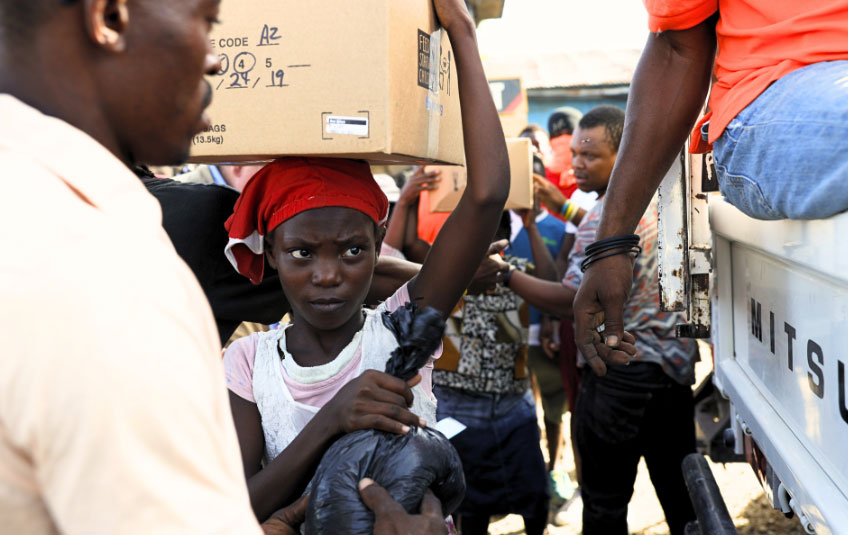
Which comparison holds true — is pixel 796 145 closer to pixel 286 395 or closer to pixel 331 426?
pixel 331 426

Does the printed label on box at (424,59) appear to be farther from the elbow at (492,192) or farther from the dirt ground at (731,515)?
the dirt ground at (731,515)

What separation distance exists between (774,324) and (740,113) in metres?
0.61

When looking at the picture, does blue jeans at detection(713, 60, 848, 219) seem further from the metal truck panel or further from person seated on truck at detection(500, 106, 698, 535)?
person seated on truck at detection(500, 106, 698, 535)

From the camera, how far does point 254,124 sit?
176 centimetres

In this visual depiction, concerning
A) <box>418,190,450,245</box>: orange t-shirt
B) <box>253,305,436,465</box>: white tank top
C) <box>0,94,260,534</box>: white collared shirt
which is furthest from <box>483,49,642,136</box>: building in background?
<box>0,94,260,534</box>: white collared shirt

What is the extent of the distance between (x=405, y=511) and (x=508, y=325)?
2805 mm

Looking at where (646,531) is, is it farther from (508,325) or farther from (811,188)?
(811,188)

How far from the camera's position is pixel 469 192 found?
1854mm

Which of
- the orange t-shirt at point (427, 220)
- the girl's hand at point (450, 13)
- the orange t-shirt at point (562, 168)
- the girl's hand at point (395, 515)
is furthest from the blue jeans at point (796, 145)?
the orange t-shirt at point (562, 168)

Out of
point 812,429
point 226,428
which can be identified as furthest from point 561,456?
point 226,428

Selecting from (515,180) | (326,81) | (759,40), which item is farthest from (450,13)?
(515,180)

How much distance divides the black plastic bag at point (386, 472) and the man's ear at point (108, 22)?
2.53 ft

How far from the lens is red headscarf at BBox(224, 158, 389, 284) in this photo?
1864 millimetres

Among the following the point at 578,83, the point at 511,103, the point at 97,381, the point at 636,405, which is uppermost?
the point at 578,83
